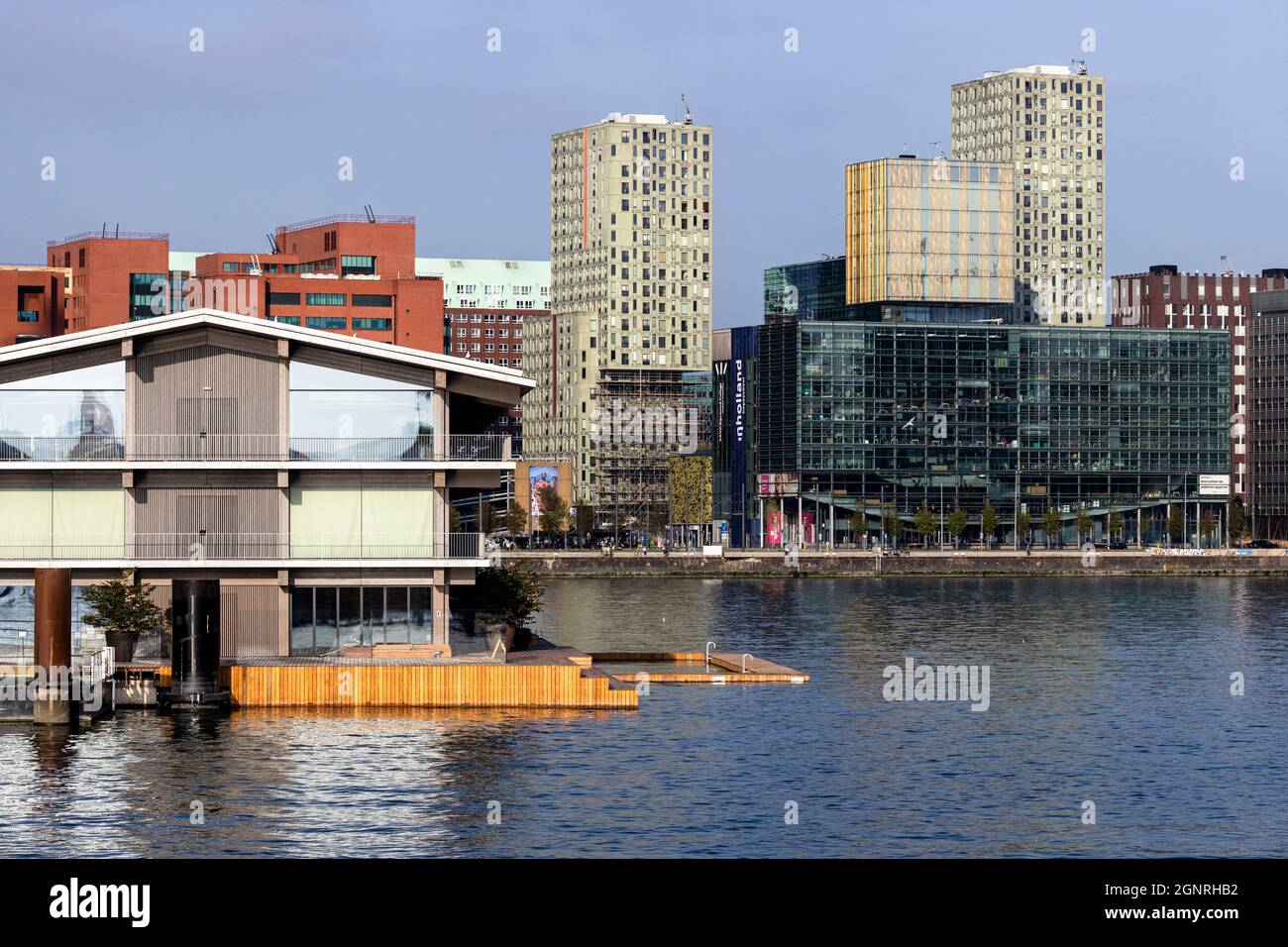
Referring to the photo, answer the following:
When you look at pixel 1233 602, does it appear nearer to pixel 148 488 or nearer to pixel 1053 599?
pixel 1053 599

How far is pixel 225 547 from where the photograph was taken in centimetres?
6969

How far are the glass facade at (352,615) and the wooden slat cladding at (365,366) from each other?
7738mm

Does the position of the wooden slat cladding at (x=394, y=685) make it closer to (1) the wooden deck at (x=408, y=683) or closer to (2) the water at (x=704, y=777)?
(1) the wooden deck at (x=408, y=683)

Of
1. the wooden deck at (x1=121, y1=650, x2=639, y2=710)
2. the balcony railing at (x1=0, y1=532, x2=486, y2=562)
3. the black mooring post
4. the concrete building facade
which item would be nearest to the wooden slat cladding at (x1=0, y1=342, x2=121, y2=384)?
the concrete building facade

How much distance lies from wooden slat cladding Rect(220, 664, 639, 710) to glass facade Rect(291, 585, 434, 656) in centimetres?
328

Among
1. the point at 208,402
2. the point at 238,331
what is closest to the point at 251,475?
the point at 208,402

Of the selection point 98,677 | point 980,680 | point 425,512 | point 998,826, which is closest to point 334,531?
point 425,512

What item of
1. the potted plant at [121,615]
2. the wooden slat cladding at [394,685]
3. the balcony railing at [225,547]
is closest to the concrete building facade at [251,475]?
the balcony railing at [225,547]

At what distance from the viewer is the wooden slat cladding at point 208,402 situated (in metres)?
70.0

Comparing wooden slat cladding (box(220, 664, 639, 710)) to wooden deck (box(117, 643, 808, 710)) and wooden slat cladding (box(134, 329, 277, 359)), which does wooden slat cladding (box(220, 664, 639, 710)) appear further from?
wooden slat cladding (box(134, 329, 277, 359))

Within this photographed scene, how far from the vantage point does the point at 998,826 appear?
50.6 meters

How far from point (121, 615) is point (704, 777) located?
2274 cm

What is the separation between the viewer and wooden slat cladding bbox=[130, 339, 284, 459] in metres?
70.0
